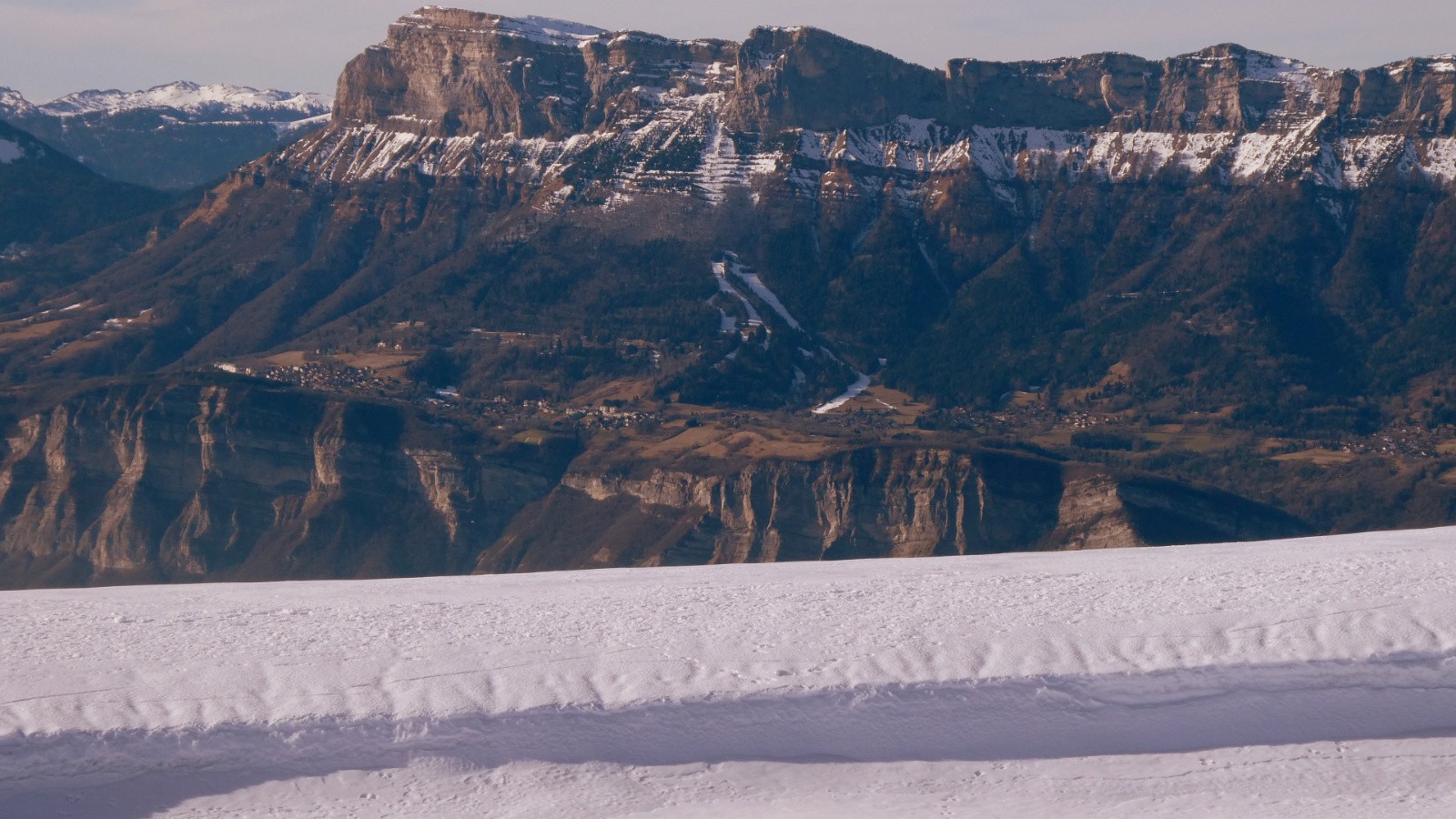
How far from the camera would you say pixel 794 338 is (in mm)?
157375

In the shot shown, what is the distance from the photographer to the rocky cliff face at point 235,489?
9994 cm

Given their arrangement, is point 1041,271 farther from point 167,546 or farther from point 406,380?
point 167,546

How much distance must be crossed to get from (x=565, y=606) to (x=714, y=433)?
314ft

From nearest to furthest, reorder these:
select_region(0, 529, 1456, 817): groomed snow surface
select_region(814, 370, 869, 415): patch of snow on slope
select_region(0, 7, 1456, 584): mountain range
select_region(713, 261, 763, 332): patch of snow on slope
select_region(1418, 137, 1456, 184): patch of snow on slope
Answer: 1. select_region(0, 529, 1456, 817): groomed snow surface
2. select_region(0, 7, 1456, 584): mountain range
3. select_region(814, 370, 869, 415): patch of snow on slope
4. select_region(713, 261, 763, 332): patch of snow on slope
5. select_region(1418, 137, 1456, 184): patch of snow on slope

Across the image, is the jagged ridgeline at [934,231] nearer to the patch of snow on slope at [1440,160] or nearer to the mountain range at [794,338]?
the patch of snow on slope at [1440,160]

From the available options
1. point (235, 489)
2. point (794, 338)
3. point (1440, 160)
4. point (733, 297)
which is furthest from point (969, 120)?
point (235, 489)

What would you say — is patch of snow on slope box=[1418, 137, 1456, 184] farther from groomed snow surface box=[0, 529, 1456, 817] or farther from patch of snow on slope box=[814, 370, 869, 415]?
groomed snow surface box=[0, 529, 1456, 817]

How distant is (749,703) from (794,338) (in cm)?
14253

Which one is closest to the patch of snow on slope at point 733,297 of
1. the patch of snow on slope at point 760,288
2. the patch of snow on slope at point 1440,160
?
the patch of snow on slope at point 760,288

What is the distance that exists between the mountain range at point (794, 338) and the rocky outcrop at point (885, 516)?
10.1 inches

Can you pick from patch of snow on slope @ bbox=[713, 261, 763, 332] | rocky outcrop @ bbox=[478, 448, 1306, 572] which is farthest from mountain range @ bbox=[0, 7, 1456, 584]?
patch of snow on slope @ bbox=[713, 261, 763, 332]

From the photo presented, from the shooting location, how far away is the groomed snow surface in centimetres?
1434

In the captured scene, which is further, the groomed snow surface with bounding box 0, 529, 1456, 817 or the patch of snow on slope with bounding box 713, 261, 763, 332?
the patch of snow on slope with bounding box 713, 261, 763, 332

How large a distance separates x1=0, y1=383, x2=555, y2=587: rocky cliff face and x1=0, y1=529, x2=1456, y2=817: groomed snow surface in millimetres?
81588
